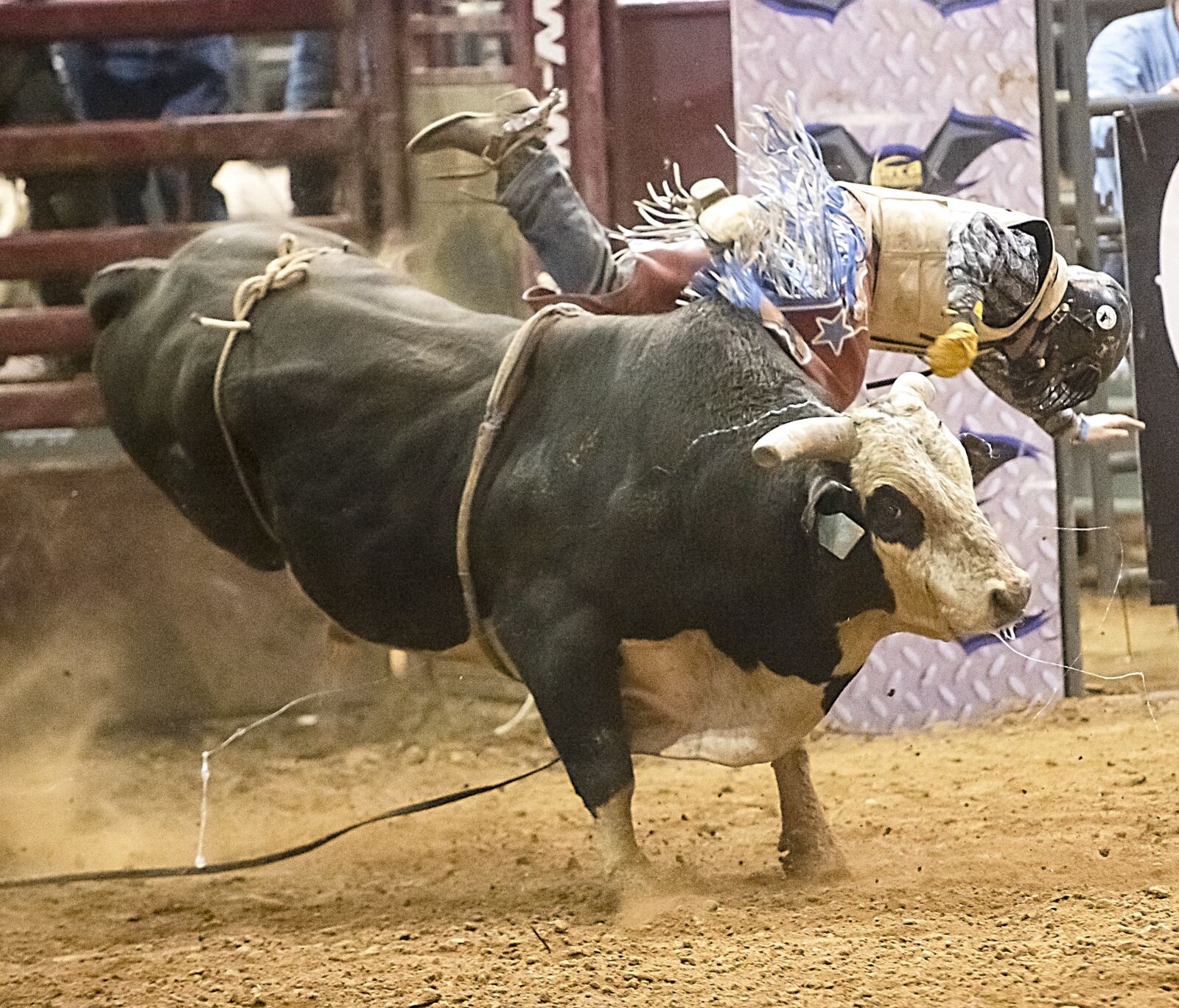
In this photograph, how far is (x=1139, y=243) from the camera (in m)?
5.34

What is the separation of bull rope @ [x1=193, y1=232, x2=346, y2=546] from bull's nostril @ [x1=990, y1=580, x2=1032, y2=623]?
77.3 inches

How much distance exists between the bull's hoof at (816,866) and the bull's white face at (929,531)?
76 centimetres

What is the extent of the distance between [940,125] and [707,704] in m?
2.60

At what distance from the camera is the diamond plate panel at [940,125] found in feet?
16.6

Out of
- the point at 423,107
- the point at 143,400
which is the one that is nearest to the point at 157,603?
the point at 143,400

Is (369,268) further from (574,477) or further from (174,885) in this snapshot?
(174,885)

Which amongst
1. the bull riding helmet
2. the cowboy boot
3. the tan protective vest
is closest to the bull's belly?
the tan protective vest

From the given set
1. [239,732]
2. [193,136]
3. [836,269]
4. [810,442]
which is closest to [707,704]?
[810,442]

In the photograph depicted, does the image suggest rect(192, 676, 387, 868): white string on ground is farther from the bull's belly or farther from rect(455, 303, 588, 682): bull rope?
the bull's belly

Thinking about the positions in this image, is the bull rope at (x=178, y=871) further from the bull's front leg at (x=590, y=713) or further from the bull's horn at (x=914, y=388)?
the bull's horn at (x=914, y=388)

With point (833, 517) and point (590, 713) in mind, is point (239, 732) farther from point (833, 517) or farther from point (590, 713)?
point (833, 517)

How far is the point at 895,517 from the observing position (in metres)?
3.06

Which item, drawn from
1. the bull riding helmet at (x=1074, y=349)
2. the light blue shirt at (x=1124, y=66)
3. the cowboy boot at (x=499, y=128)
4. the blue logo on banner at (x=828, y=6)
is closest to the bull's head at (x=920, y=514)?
the bull riding helmet at (x=1074, y=349)

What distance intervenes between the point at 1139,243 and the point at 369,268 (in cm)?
291
